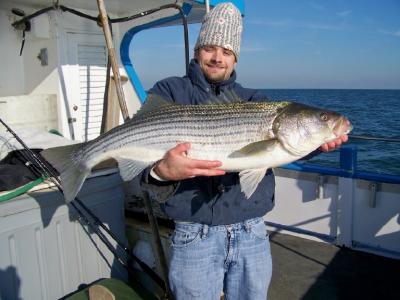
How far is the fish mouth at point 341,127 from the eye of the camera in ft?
9.43

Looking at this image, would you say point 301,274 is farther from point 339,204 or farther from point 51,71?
point 51,71

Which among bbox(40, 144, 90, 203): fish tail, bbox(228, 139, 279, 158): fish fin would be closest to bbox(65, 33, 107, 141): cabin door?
bbox(40, 144, 90, 203): fish tail

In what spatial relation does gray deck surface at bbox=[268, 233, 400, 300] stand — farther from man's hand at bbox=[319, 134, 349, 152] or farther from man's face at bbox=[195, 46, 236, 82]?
man's face at bbox=[195, 46, 236, 82]

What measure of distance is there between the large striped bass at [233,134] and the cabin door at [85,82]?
393 centimetres

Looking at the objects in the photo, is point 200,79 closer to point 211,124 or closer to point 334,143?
point 211,124

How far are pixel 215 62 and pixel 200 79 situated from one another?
176 mm

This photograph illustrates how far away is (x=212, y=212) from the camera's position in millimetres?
2779

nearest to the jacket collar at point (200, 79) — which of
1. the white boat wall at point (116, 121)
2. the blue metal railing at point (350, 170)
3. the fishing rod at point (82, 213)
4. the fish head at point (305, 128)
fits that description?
the fish head at point (305, 128)

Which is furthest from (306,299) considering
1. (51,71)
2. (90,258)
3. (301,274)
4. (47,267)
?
(51,71)

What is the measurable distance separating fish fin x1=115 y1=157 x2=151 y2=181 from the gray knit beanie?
1.04m

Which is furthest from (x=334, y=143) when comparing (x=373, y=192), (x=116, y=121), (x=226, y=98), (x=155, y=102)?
(x=116, y=121)

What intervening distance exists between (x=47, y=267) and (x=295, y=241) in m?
4.21

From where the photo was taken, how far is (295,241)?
6.66 metres

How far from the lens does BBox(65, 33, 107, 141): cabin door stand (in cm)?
656
